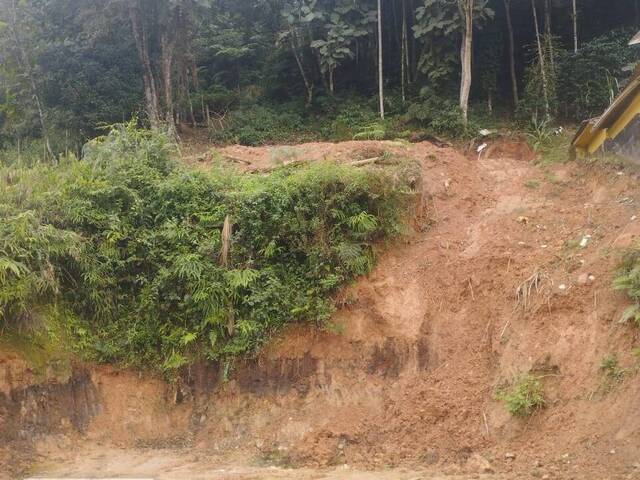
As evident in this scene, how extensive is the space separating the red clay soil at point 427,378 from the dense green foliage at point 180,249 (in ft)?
1.47

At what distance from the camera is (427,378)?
30.4 feet

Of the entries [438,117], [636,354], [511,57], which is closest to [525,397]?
[636,354]

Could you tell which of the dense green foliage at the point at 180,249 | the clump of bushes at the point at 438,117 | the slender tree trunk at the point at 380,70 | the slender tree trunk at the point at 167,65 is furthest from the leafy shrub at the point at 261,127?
the dense green foliage at the point at 180,249

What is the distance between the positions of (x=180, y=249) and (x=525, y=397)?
5.54 meters

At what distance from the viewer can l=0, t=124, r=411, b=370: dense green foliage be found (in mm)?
9703

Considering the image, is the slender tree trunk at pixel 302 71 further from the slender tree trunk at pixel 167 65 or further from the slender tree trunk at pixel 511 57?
the slender tree trunk at pixel 511 57

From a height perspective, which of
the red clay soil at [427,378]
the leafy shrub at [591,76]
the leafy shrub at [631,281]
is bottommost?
the red clay soil at [427,378]

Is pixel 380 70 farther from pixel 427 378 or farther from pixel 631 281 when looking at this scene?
pixel 631 281

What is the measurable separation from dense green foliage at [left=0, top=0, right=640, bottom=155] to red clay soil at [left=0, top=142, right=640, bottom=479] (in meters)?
6.73

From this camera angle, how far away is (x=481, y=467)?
25.0 feet

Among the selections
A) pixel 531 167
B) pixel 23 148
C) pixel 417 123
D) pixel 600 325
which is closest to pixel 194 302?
pixel 600 325

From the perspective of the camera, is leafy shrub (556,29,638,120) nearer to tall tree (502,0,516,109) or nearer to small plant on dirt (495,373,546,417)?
tall tree (502,0,516,109)

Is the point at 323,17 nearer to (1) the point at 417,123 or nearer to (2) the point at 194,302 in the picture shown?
(1) the point at 417,123

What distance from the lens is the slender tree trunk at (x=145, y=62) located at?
17484mm
